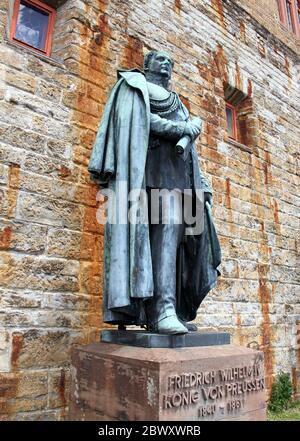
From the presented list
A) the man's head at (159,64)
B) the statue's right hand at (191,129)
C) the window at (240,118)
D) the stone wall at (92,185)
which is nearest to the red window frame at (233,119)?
the window at (240,118)

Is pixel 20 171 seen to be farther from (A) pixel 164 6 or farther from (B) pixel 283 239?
(B) pixel 283 239

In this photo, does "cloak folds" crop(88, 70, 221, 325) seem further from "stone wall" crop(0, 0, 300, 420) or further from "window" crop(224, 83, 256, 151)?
"window" crop(224, 83, 256, 151)

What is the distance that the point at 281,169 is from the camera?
693cm

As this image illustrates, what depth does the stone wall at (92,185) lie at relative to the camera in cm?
327

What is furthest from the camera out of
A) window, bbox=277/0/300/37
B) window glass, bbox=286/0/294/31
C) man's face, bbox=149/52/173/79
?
window glass, bbox=286/0/294/31

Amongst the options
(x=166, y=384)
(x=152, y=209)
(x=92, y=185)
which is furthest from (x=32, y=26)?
(x=166, y=384)

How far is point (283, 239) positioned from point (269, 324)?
4.76 feet

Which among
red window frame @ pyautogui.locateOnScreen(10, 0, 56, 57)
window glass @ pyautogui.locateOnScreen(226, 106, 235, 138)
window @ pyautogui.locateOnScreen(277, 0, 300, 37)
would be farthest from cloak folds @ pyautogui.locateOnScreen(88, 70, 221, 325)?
window @ pyautogui.locateOnScreen(277, 0, 300, 37)

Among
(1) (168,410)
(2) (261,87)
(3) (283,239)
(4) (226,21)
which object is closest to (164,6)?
(4) (226,21)

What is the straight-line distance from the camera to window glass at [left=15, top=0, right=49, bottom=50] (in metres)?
4.02

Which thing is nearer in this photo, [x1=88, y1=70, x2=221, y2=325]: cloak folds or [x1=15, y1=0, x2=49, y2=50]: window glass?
[x1=88, y1=70, x2=221, y2=325]: cloak folds

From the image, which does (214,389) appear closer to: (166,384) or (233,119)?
(166,384)

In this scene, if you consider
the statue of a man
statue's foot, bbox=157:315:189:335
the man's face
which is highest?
the man's face

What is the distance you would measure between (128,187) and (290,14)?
8.81 meters
